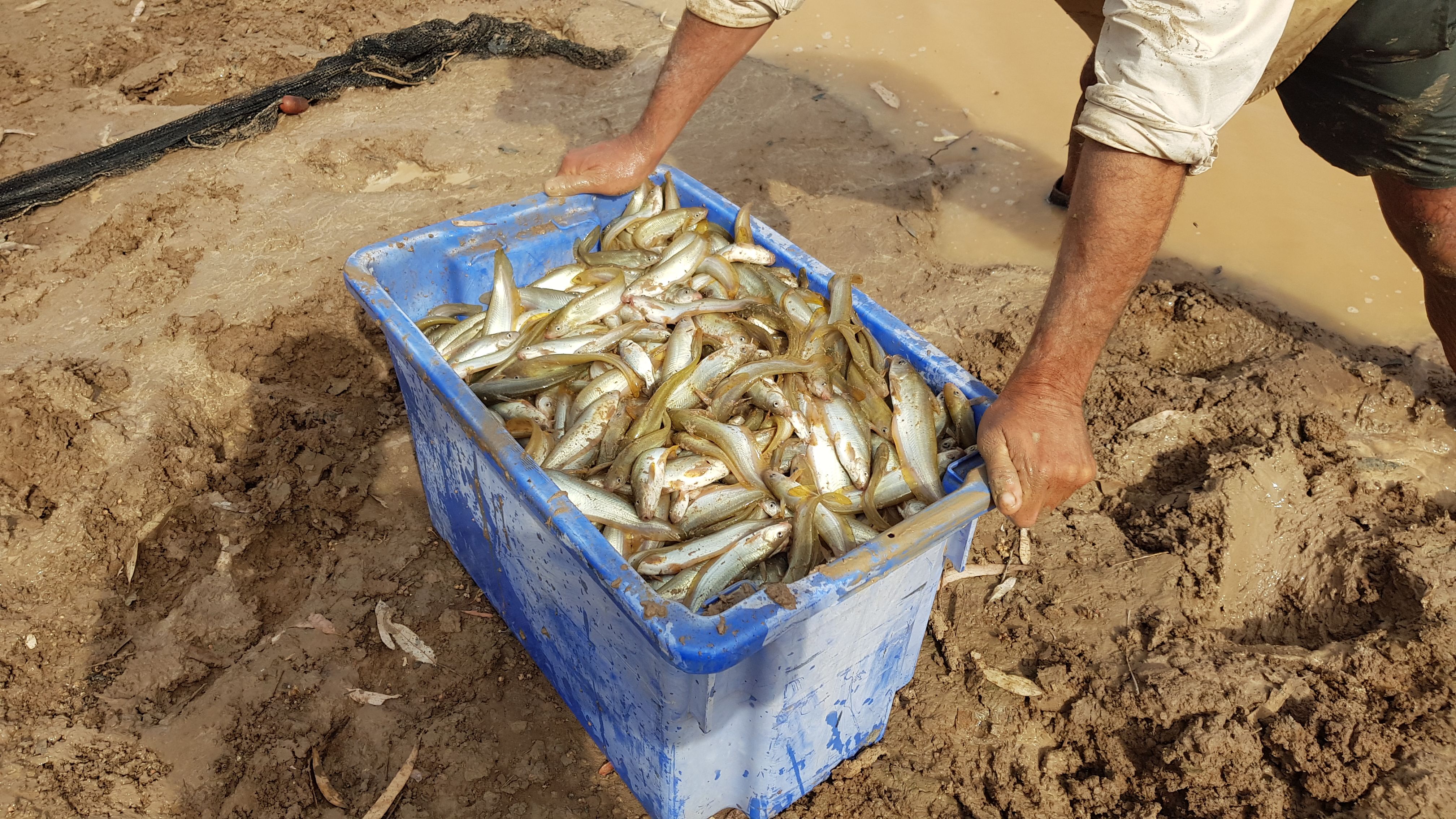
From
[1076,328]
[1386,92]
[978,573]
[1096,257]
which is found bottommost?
[978,573]

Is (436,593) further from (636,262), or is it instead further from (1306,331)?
(1306,331)

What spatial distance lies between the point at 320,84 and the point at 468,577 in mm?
3526

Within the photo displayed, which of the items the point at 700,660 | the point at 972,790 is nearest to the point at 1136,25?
the point at 700,660

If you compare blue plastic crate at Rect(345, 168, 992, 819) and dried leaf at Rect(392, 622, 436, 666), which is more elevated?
blue plastic crate at Rect(345, 168, 992, 819)

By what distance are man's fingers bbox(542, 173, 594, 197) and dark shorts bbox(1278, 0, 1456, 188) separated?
7.45 ft

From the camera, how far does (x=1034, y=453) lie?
1.86m

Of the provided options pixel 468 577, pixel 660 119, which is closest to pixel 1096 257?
pixel 660 119

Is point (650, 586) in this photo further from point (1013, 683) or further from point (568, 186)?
point (568, 186)

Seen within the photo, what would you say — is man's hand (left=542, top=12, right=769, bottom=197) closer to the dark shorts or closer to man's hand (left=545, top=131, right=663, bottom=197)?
man's hand (left=545, top=131, right=663, bottom=197)

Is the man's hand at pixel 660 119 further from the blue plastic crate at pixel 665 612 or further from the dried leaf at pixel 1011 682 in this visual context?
the dried leaf at pixel 1011 682

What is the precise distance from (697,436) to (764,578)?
42cm

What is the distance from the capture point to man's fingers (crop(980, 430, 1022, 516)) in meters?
1.81

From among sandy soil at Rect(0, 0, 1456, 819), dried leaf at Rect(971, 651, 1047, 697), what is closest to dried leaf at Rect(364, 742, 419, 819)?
sandy soil at Rect(0, 0, 1456, 819)

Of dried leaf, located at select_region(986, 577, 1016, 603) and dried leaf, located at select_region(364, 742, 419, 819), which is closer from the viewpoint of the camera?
dried leaf, located at select_region(364, 742, 419, 819)
